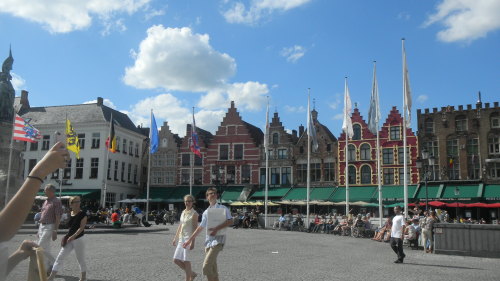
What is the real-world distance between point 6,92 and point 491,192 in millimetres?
37976

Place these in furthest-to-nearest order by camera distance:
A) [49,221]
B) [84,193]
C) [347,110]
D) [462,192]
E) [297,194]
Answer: [84,193], [297,194], [462,192], [347,110], [49,221]

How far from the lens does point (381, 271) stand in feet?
37.4

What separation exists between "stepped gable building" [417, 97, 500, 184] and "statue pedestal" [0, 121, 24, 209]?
34815 millimetres

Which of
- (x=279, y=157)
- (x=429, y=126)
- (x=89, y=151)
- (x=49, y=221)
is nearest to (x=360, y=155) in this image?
(x=429, y=126)

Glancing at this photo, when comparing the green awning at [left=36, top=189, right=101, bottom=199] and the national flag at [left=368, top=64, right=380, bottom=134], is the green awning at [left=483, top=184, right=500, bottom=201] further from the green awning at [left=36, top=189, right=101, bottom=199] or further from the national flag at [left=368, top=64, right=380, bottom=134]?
the green awning at [left=36, top=189, right=101, bottom=199]

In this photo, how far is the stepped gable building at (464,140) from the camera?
41.7 m

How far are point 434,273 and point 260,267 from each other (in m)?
4.34

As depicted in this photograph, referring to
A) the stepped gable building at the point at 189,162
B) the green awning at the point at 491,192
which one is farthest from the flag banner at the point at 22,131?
the green awning at the point at 491,192

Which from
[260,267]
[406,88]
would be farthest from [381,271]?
[406,88]

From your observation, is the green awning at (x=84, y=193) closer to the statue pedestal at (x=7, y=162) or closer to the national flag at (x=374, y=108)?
the statue pedestal at (x=7, y=162)

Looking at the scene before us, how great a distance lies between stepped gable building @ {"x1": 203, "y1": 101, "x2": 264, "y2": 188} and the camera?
5109 centimetres

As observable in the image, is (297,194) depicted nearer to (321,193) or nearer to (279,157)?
(321,193)

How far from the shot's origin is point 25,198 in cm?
226

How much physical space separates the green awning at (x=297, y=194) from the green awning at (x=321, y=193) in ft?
2.81
